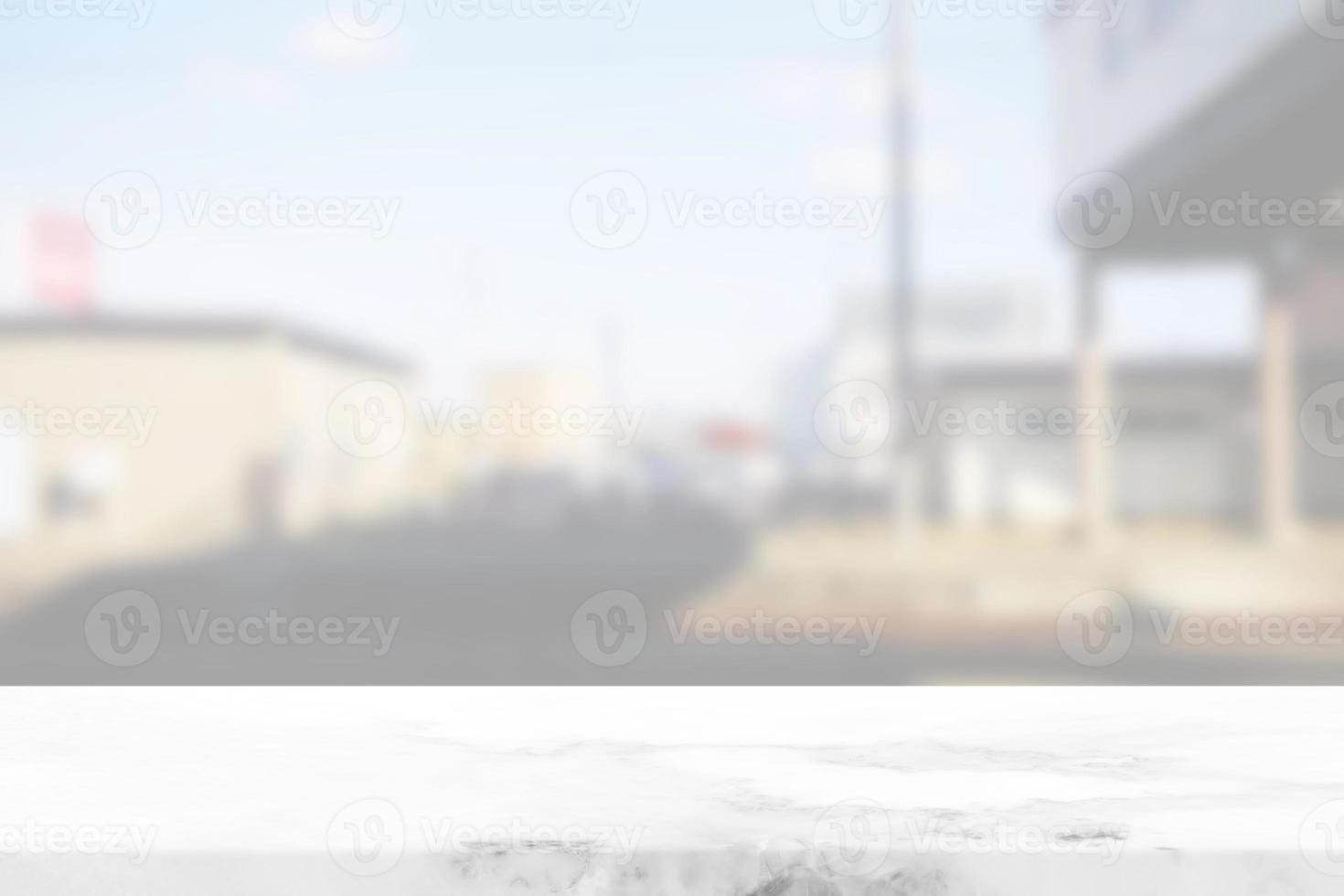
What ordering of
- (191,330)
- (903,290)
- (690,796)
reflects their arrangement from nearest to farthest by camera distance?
(690,796) → (903,290) → (191,330)

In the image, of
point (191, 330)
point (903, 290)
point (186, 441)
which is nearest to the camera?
point (903, 290)

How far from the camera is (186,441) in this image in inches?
241

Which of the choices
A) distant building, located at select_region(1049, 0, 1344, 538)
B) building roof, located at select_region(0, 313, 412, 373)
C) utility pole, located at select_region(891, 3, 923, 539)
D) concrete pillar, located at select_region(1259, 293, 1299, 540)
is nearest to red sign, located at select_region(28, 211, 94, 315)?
building roof, located at select_region(0, 313, 412, 373)

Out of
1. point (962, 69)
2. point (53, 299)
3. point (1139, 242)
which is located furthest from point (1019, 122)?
point (53, 299)

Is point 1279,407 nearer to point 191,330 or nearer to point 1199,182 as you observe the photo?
point 1199,182

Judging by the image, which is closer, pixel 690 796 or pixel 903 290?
pixel 690 796

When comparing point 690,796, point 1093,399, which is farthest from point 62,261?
point 1093,399

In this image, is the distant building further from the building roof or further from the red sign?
the red sign

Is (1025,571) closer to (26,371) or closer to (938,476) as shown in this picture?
(938,476)

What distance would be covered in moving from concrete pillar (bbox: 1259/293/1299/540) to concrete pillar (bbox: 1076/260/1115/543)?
0.66m

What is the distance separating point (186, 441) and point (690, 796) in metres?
3.82

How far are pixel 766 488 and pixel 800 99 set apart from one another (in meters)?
1.68

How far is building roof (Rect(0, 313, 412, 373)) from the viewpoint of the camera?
5.77m

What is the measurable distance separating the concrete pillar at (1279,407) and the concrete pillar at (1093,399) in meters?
0.66
